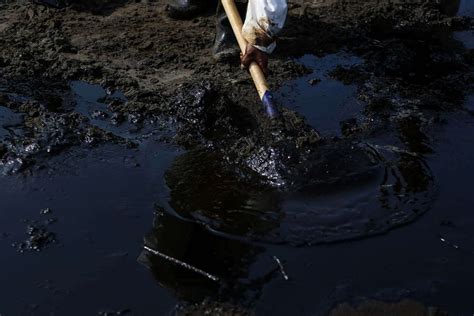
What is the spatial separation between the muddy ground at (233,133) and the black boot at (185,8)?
149 millimetres

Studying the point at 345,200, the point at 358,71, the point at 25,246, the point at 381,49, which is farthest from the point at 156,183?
the point at 381,49

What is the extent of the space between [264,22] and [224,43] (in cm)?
166

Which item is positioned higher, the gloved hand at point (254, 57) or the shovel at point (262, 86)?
the gloved hand at point (254, 57)

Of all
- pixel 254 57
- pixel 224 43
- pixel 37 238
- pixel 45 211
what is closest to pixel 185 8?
pixel 224 43

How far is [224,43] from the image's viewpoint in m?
5.92

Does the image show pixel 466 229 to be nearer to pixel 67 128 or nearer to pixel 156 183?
pixel 156 183

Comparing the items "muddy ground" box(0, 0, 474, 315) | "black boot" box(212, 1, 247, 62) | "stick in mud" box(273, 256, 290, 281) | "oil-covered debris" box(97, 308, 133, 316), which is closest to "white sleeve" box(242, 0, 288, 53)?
"muddy ground" box(0, 0, 474, 315)

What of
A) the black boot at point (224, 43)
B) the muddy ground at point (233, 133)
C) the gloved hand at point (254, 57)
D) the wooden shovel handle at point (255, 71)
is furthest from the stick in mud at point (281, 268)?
the black boot at point (224, 43)

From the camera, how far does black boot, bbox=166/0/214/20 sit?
6738 millimetres

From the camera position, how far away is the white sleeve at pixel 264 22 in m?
4.25

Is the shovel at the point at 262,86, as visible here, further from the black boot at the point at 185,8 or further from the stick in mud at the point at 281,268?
the black boot at the point at 185,8

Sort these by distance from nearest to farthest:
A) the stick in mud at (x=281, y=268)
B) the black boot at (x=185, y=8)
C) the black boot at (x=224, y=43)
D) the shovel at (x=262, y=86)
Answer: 1. the stick in mud at (x=281, y=268)
2. the shovel at (x=262, y=86)
3. the black boot at (x=224, y=43)
4. the black boot at (x=185, y=8)

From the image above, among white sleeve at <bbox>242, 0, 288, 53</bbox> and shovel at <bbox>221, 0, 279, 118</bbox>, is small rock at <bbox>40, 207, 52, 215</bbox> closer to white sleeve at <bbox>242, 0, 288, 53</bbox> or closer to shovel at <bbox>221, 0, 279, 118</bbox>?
shovel at <bbox>221, 0, 279, 118</bbox>

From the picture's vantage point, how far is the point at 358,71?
5.70m
